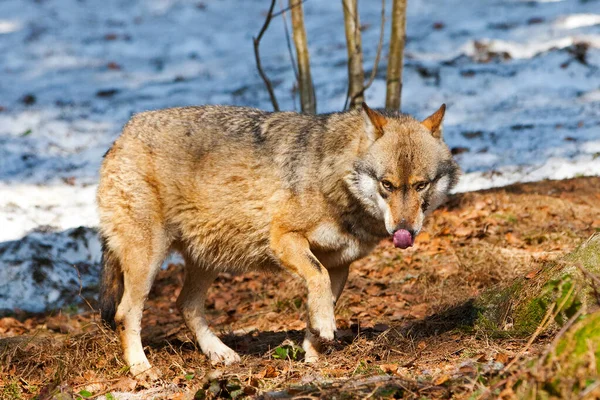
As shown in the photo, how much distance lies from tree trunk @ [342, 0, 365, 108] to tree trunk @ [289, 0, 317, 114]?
20.5 inches

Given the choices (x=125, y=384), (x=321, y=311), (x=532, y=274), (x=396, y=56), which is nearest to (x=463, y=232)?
(x=396, y=56)

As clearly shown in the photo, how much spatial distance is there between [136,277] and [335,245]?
1739mm

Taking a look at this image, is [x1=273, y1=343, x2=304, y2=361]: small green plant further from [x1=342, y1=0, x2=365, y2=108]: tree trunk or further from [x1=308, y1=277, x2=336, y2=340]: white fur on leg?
[x1=342, y1=0, x2=365, y2=108]: tree trunk

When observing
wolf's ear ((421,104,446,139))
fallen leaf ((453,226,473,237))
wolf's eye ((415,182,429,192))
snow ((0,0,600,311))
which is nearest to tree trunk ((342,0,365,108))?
fallen leaf ((453,226,473,237))

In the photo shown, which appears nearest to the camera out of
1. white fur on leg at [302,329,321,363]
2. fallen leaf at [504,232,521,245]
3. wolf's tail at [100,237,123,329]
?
white fur on leg at [302,329,321,363]

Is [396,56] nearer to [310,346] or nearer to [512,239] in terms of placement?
[512,239]

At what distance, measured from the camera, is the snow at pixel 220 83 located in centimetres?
1003

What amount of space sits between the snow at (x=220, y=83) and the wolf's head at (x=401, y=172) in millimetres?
4482

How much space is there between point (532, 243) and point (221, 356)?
379cm

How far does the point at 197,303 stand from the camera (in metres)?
6.71

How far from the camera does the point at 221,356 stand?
20.4ft

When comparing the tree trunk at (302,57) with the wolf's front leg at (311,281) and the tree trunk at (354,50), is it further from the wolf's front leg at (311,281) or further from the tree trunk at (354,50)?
the wolf's front leg at (311,281)

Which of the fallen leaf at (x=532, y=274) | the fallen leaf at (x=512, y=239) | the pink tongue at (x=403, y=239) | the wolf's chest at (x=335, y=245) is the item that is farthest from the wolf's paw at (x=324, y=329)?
the fallen leaf at (x=512, y=239)

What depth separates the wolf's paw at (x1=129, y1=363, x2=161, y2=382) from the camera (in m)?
5.46
